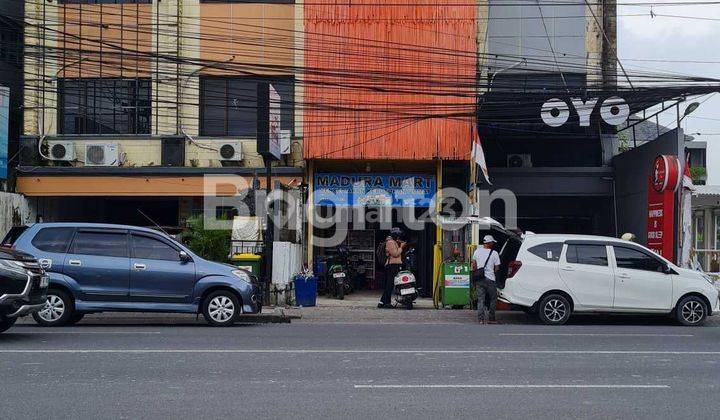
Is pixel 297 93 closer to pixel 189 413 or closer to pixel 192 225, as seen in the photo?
pixel 192 225

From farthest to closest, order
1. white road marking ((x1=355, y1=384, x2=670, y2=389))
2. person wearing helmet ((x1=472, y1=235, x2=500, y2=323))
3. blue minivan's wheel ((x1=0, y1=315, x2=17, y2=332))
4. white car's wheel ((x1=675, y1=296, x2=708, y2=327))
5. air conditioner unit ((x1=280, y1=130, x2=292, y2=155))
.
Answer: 1. air conditioner unit ((x1=280, y1=130, x2=292, y2=155))
2. person wearing helmet ((x1=472, y1=235, x2=500, y2=323))
3. white car's wheel ((x1=675, y1=296, x2=708, y2=327))
4. blue minivan's wheel ((x1=0, y1=315, x2=17, y2=332))
5. white road marking ((x1=355, y1=384, x2=670, y2=389))

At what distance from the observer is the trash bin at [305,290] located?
1786 centimetres

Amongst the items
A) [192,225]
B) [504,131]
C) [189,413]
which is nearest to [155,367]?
[189,413]

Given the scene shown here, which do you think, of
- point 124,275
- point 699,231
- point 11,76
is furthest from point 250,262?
point 699,231

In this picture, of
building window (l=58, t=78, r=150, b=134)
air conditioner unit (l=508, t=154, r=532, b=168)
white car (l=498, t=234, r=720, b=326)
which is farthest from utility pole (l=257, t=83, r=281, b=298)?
air conditioner unit (l=508, t=154, r=532, b=168)

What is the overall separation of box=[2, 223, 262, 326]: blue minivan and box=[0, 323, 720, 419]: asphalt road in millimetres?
585

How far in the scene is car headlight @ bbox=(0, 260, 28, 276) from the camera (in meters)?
11.1

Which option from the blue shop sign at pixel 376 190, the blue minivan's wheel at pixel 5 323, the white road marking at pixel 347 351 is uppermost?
the blue shop sign at pixel 376 190

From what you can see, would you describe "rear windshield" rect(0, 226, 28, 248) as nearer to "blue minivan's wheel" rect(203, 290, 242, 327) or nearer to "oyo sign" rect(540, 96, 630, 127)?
"blue minivan's wheel" rect(203, 290, 242, 327)

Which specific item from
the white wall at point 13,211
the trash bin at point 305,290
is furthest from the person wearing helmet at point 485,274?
the white wall at point 13,211

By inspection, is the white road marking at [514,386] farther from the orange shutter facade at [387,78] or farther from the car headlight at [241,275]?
the orange shutter facade at [387,78]

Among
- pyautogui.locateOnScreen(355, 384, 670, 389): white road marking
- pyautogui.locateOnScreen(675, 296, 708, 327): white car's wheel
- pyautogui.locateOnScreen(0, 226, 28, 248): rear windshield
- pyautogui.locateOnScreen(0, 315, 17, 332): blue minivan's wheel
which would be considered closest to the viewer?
pyautogui.locateOnScreen(355, 384, 670, 389): white road marking

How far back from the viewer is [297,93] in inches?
830

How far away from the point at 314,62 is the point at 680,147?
9071 mm
